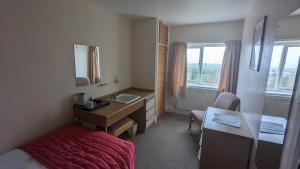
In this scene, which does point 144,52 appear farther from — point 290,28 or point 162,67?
point 290,28

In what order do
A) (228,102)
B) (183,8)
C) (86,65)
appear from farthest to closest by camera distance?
(228,102), (183,8), (86,65)

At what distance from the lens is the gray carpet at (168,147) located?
7.03 ft

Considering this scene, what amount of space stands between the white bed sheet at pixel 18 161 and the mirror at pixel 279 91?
6.19 ft

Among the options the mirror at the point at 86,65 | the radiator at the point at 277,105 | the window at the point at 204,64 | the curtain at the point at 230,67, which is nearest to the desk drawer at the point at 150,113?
the mirror at the point at 86,65

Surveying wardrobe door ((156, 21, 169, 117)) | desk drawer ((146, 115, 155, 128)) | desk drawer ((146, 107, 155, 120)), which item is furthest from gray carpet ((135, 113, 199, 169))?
wardrobe door ((156, 21, 169, 117))

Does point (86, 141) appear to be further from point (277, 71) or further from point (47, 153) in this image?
point (277, 71)

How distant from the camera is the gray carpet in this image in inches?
84.4

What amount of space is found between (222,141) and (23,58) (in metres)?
2.42

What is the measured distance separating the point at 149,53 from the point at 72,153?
2402mm

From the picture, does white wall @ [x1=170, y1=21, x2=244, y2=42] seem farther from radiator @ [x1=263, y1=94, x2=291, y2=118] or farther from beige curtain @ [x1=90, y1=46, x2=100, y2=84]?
radiator @ [x1=263, y1=94, x2=291, y2=118]

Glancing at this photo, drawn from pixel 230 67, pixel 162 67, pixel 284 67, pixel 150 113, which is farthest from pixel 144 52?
pixel 284 67

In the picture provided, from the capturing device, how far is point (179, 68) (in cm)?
381

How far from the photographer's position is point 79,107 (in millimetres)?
2127

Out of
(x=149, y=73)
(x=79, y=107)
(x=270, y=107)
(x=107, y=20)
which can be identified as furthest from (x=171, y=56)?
(x=270, y=107)
